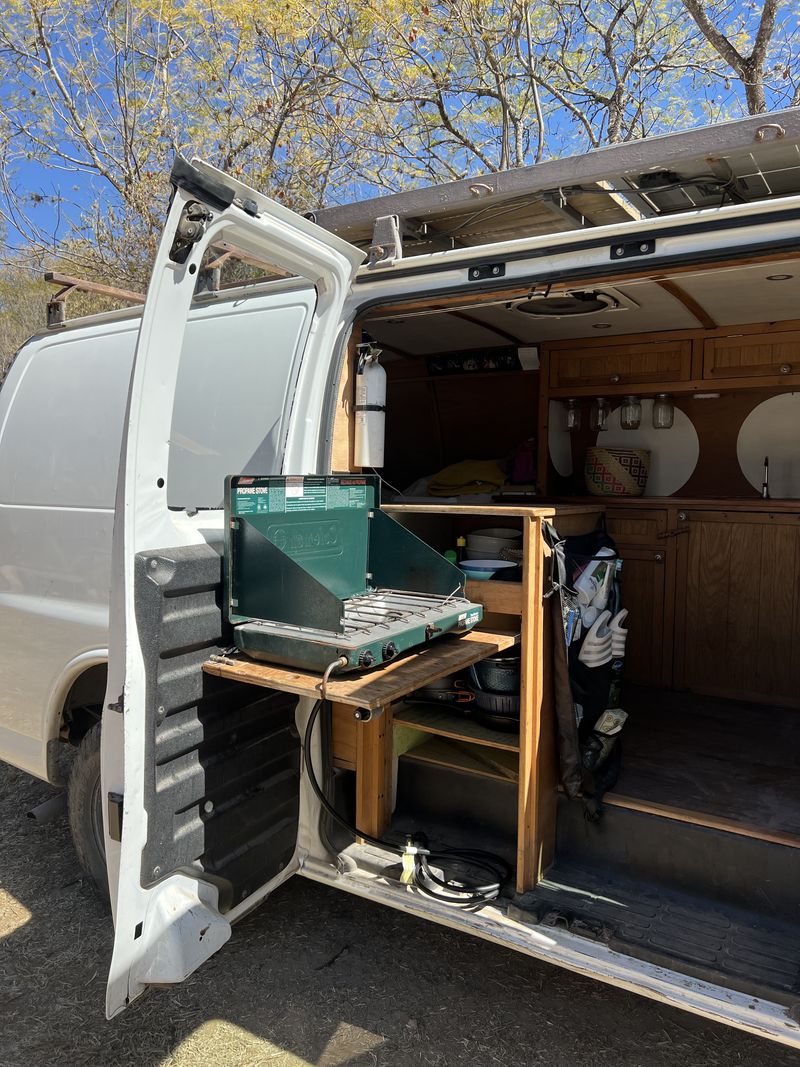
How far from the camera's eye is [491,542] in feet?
9.38

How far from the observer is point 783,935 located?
2072 millimetres

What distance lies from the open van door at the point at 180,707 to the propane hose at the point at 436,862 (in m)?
0.09

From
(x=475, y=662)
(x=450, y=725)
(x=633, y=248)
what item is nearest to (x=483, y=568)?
(x=475, y=662)

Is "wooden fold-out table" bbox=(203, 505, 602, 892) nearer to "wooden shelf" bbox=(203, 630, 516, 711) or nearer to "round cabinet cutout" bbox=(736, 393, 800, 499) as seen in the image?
"wooden shelf" bbox=(203, 630, 516, 711)

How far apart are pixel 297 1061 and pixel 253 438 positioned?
1.83 m

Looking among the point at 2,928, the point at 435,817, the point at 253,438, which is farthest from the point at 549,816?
the point at 2,928

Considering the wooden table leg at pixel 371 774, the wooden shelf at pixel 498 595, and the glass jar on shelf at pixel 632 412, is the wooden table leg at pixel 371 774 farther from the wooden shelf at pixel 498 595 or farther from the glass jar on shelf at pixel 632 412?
the glass jar on shelf at pixel 632 412

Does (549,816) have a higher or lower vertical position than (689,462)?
lower

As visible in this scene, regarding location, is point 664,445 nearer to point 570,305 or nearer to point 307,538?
point 570,305

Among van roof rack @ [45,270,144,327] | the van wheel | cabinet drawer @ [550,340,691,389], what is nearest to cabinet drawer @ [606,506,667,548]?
cabinet drawer @ [550,340,691,389]

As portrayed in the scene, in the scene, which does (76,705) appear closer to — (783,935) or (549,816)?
(549,816)

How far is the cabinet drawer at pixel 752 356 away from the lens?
365 cm

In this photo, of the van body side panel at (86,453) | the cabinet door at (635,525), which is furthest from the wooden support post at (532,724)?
the cabinet door at (635,525)

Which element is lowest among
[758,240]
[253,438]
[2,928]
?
[2,928]
